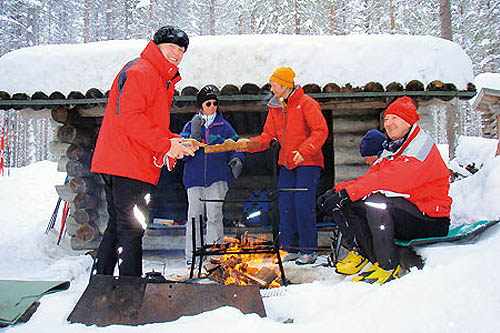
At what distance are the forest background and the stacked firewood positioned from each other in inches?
618

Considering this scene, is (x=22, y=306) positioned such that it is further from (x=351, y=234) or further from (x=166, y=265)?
(x=166, y=265)

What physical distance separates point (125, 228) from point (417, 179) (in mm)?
2265

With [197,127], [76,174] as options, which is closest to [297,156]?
[197,127]

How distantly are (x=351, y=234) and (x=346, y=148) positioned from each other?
2770 millimetres

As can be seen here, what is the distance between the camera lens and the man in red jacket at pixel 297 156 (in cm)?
419

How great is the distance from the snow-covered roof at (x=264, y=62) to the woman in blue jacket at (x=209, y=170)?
756 mm

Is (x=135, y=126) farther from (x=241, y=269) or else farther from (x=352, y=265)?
(x=352, y=265)

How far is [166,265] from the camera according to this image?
Answer: 18.2 feet

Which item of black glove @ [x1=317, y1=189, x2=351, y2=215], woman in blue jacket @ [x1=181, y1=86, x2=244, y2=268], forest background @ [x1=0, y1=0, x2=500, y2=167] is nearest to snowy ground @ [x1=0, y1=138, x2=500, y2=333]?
black glove @ [x1=317, y1=189, x2=351, y2=215]

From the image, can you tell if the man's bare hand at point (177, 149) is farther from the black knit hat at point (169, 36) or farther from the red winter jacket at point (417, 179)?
the red winter jacket at point (417, 179)

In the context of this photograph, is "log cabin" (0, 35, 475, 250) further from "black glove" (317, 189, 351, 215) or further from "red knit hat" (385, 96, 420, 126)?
"red knit hat" (385, 96, 420, 126)

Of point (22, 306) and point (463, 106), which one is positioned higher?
point (463, 106)

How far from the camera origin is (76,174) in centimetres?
606

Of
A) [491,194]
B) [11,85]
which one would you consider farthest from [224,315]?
[11,85]
